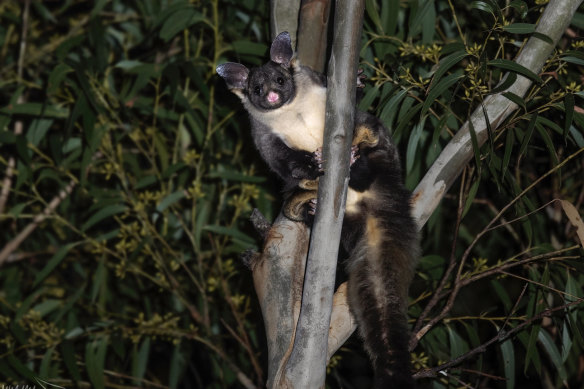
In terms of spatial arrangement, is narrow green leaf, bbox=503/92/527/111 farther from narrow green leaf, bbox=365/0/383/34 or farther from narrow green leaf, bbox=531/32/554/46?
narrow green leaf, bbox=365/0/383/34

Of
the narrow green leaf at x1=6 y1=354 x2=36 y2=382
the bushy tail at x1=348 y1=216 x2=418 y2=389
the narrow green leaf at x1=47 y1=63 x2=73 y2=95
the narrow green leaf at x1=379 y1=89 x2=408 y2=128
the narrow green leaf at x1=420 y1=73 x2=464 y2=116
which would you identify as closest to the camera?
the bushy tail at x1=348 y1=216 x2=418 y2=389

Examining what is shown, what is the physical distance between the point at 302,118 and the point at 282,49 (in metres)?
0.37

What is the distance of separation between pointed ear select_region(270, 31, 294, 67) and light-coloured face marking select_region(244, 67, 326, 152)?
0.41 ft

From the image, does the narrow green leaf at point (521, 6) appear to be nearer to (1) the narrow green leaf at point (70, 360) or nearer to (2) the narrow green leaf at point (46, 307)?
(1) the narrow green leaf at point (70, 360)

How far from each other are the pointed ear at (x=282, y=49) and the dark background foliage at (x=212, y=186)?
18.4 inches

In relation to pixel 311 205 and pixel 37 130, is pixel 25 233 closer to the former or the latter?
pixel 37 130

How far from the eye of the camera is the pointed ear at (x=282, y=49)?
3.28m

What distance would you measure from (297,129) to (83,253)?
2563 mm

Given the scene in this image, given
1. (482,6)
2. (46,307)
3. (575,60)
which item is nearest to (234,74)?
(482,6)

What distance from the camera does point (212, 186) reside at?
457cm

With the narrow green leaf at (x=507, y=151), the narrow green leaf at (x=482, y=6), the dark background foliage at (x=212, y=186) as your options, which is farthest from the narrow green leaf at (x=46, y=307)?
the narrow green leaf at (x=482, y=6)

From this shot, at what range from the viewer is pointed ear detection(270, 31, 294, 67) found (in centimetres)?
328

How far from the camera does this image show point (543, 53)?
289 cm

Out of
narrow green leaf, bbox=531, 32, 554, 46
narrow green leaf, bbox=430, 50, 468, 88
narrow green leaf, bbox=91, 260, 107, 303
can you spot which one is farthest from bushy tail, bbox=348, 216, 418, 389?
narrow green leaf, bbox=91, 260, 107, 303
